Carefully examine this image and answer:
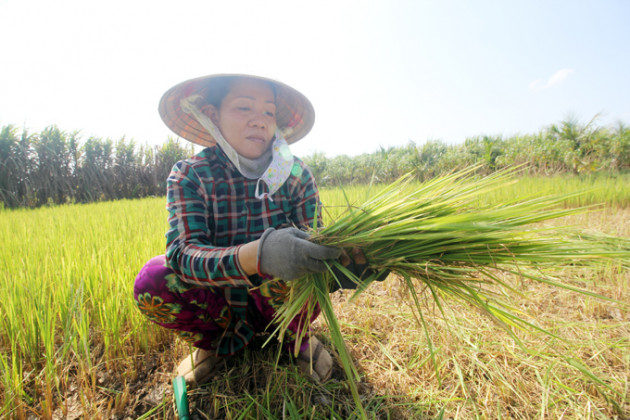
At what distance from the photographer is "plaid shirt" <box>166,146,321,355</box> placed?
1.05 m

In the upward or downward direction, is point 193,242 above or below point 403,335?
above

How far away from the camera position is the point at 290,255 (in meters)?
0.81

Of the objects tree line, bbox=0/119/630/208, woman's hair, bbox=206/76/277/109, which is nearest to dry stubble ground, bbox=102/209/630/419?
woman's hair, bbox=206/76/277/109

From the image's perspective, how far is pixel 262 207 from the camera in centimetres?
125

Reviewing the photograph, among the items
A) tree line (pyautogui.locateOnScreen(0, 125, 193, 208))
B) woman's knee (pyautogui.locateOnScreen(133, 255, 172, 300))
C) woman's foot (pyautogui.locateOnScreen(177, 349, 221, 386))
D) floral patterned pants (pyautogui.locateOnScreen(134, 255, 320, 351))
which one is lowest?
woman's foot (pyautogui.locateOnScreen(177, 349, 221, 386))

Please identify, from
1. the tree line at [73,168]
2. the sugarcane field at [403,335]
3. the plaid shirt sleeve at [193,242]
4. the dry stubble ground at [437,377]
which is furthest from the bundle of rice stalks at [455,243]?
the tree line at [73,168]

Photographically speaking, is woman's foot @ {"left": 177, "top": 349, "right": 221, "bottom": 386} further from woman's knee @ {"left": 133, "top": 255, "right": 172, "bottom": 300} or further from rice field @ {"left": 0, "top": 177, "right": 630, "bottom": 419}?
woman's knee @ {"left": 133, "top": 255, "right": 172, "bottom": 300}

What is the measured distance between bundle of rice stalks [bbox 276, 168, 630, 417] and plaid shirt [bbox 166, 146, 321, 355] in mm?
385

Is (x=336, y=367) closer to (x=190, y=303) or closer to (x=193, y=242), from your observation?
(x=190, y=303)

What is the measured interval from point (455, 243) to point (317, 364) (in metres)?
0.77

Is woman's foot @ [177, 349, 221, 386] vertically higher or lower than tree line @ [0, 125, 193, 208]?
lower

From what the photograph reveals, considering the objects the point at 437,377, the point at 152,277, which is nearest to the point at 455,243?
the point at 437,377

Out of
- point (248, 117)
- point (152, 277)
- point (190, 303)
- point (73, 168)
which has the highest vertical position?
point (73, 168)

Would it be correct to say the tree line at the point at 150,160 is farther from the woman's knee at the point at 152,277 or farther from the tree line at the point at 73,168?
the woman's knee at the point at 152,277
